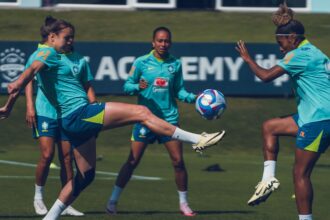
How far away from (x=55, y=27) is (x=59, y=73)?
1.79ft

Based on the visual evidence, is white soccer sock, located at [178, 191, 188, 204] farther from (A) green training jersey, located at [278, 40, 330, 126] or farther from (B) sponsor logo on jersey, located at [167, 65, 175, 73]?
(A) green training jersey, located at [278, 40, 330, 126]

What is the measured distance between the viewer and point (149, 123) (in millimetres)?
12328

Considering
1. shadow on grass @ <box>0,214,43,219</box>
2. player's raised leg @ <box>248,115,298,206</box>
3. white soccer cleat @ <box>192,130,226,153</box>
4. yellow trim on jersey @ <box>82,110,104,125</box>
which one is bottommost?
shadow on grass @ <box>0,214,43,219</box>

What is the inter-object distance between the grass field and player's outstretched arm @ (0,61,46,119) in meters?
2.16

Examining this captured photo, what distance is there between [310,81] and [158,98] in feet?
9.59

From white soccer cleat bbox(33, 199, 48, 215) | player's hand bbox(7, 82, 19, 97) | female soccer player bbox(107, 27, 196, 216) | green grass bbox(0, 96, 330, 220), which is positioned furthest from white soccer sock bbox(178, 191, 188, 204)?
player's hand bbox(7, 82, 19, 97)

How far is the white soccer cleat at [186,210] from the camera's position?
14.9 meters

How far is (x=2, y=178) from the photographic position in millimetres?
19062

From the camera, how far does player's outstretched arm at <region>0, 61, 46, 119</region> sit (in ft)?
39.5

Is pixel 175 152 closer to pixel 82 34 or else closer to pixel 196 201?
pixel 196 201

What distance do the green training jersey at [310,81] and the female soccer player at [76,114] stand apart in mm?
1085

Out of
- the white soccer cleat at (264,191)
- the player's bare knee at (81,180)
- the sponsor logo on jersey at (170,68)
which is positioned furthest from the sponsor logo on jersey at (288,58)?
the sponsor logo on jersey at (170,68)

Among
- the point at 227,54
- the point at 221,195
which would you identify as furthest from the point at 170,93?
the point at 227,54

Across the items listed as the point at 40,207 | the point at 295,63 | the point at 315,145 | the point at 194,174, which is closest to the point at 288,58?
the point at 295,63
